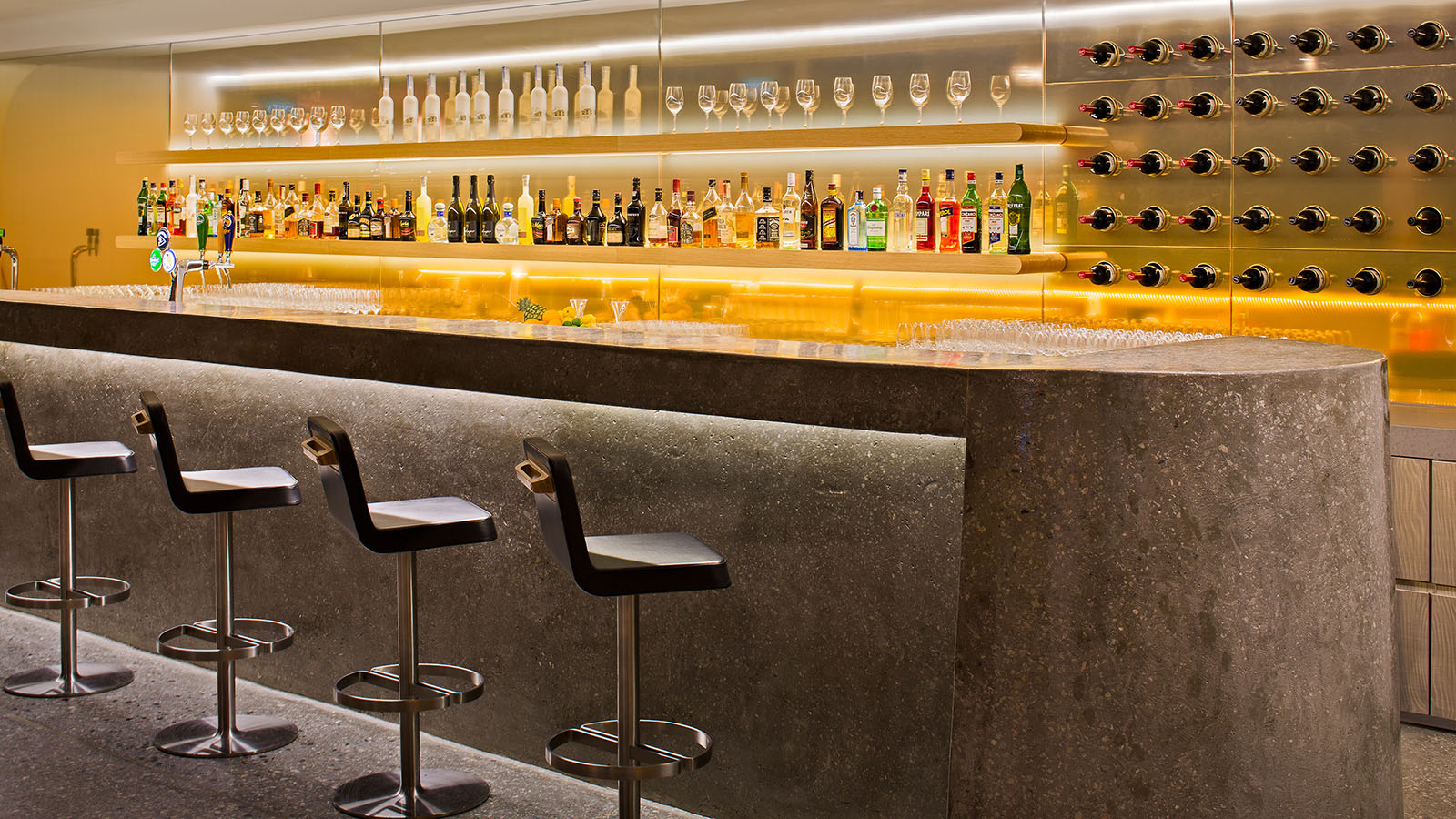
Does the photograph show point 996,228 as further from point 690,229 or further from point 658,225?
point 658,225

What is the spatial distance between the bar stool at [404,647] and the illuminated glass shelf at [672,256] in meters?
2.03

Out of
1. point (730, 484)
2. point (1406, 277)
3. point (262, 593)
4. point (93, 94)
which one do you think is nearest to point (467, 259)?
point (262, 593)

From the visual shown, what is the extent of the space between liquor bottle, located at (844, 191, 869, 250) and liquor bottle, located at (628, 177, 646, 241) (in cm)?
93

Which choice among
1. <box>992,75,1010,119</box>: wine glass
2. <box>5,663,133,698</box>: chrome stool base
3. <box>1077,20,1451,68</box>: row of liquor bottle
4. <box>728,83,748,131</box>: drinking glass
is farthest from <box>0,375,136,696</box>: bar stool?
<box>1077,20,1451,68</box>: row of liquor bottle

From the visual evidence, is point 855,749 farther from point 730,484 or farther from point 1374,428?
point 1374,428

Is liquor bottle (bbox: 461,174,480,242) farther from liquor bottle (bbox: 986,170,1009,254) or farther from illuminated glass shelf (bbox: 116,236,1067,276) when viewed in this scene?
liquor bottle (bbox: 986,170,1009,254)

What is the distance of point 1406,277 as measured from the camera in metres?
3.87

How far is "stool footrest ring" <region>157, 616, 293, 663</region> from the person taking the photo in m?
3.10

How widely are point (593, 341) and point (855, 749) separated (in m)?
0.97

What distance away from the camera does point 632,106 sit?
17.5ft

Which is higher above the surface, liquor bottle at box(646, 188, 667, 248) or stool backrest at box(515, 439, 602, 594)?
liquor bottle at box(646, 188, 667, 248)

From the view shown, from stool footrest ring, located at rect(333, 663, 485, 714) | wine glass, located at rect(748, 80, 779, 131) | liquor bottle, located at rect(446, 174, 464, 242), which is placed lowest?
stool footrest ring, located at rect(333, 663, 485, 714)

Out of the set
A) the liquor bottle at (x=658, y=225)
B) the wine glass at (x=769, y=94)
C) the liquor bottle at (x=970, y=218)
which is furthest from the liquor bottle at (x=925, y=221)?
the liquor bottle at (x=658, y=225)

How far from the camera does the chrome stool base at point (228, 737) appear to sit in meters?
3.28
